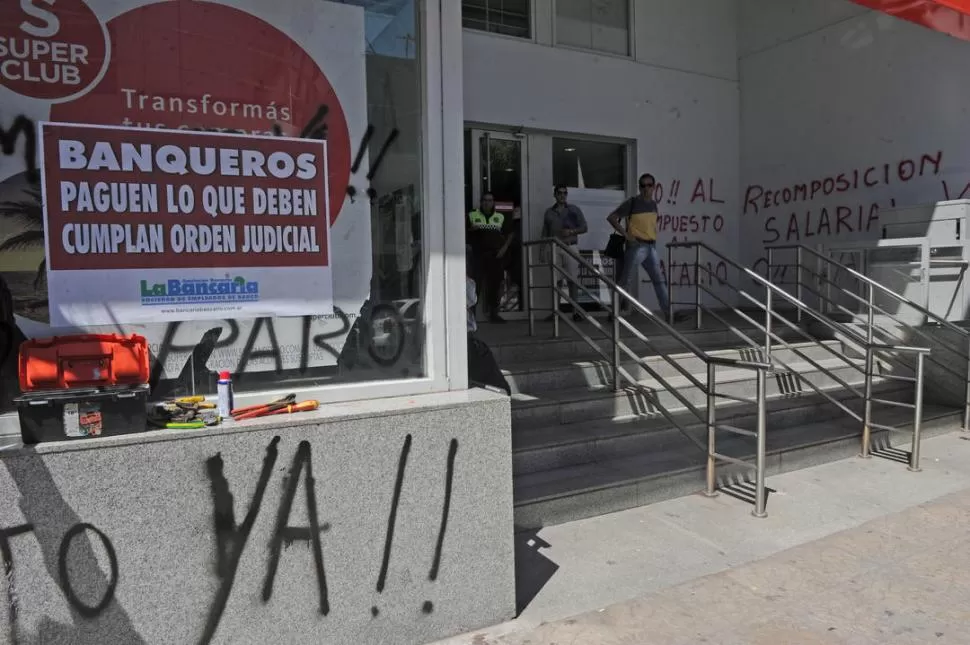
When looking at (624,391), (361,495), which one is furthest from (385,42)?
(624,391)

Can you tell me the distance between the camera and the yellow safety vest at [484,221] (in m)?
7.89

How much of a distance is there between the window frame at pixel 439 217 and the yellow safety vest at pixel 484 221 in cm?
471

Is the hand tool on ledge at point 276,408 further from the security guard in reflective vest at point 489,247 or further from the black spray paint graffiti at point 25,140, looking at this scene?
the security guard in reflective vest at point 489,247

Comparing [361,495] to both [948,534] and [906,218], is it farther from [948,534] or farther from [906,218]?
[906,218]

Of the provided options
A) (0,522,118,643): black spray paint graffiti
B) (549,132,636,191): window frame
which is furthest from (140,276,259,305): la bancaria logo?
(549,132,636,191): window frame

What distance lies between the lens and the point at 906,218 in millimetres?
8086

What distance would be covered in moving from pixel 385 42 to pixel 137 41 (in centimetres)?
100

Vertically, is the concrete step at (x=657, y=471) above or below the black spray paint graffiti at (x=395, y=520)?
below

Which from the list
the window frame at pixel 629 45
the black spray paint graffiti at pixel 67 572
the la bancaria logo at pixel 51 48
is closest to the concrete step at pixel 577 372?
the black spray paint graffiti at pixel 67 572

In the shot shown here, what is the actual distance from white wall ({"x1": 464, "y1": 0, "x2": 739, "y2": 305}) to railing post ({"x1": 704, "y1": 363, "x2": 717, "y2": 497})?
467 centimetres

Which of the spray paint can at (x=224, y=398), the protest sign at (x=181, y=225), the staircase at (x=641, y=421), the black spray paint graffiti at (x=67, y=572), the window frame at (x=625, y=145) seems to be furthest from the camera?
the window frame at (x=625, y=145)

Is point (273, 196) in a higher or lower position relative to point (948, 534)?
higher

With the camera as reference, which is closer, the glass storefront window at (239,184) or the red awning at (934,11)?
the glass storefront window at (239,184)

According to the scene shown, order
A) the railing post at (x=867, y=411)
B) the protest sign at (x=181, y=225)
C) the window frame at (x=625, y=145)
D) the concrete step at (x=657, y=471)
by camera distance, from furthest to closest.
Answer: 1. the window frame at (x=625, y=145)
2. the railing post at (x=867, y=411)
3. the concrete step at (x=657, y=471)
4. the protest sign at (x=181, y=225)
